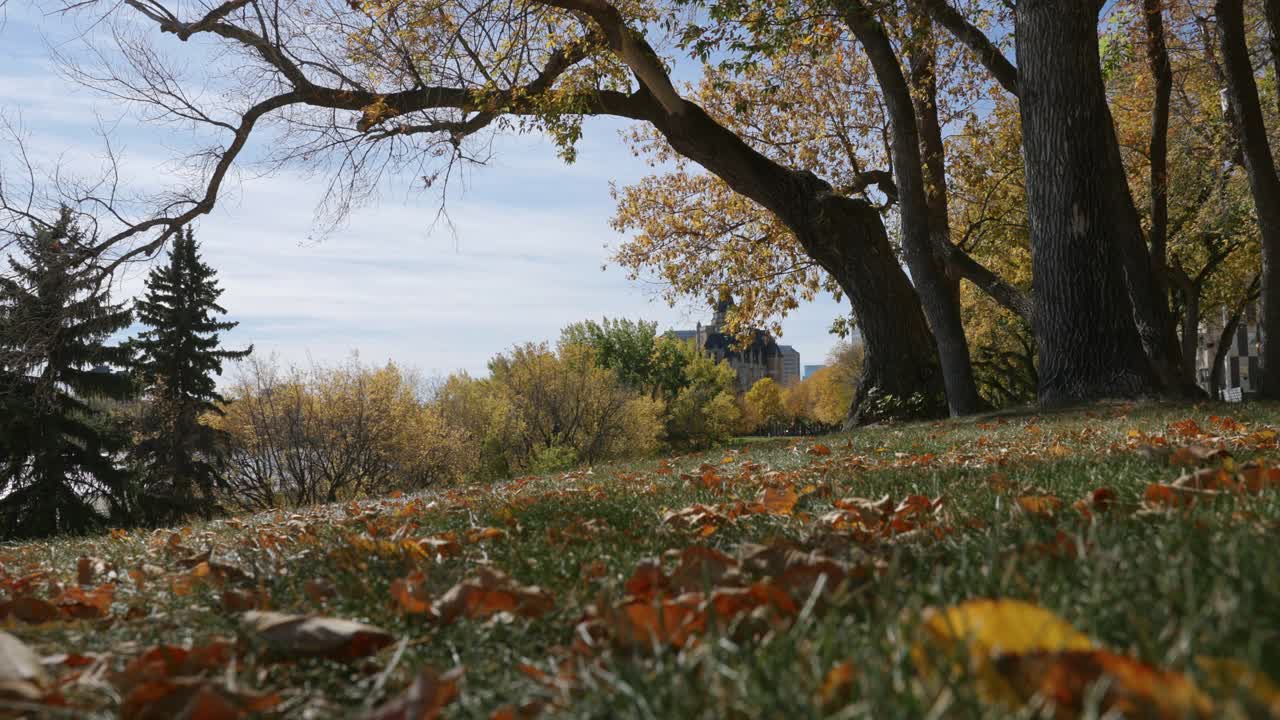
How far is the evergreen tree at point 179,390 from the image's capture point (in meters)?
30.4

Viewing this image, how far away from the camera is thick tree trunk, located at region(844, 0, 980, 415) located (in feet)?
41.2

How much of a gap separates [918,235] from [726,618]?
12.5m

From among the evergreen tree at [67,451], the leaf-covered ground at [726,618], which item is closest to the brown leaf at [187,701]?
the leaf-covered ground at [726,618]

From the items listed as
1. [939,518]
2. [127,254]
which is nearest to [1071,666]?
[939,518]

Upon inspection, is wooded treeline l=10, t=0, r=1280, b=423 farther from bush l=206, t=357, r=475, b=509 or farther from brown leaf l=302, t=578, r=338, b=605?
bush l=206, t=357, r=475, b=509

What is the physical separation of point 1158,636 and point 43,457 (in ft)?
103

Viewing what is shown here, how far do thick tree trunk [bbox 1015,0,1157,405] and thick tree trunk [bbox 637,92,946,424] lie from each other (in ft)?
13.1

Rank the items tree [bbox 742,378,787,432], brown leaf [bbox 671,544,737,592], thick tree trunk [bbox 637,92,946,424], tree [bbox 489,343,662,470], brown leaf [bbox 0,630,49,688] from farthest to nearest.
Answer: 1. tree [bbox 742,378,787,432]
2. tree [bbox 489,343,662,470]
3. thick tree trunk [bbox 637,92,946,424]
4. brown leaf [bbox 671,544,737,592]
5. brown leaf [bbox 0,630,49,688]

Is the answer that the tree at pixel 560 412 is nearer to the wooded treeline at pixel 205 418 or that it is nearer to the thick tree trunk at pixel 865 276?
the wooded treeline at pixel 205 418

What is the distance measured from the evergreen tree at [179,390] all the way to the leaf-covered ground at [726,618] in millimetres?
28758

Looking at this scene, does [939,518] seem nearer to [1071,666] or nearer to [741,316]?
[1071,666]

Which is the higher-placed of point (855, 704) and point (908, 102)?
point (908, 102)

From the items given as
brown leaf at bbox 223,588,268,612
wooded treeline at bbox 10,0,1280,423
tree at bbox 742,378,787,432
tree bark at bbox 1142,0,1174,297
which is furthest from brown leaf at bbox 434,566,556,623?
tree at bbox 742,378,787,432

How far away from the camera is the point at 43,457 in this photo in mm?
25859
